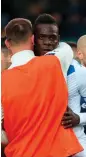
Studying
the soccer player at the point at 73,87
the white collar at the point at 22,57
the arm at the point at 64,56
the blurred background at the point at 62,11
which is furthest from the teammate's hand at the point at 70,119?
the blurred background at the point at 62,11

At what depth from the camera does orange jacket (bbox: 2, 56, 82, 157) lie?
210cm

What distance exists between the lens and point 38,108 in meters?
2.10

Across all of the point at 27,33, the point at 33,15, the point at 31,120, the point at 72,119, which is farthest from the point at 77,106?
the point at 33,15

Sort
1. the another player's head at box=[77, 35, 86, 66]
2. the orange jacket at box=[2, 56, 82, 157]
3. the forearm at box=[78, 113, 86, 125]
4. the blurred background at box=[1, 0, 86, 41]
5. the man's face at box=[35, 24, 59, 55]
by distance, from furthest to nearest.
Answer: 1. the blurred background at box=[1, 0, 86, 41]
2. the another player's head at box=[77, 35, 86, 66]
3. the man's face at box=[35, 24, 59, 55]
4. the forearm at box=[78, 113, 86, 125]
5. the orange jacket at box=[2, 56, 82, 157]

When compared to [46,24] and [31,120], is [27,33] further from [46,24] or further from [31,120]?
[31,120]

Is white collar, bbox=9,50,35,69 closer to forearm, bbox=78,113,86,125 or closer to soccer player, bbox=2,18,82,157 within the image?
soccer player, bbox=2,18,82,157

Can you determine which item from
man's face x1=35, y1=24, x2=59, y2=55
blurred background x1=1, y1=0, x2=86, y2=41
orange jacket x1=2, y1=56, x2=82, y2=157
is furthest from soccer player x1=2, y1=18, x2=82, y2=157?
blurred background x1=1, y1=0, x2=86, y2=41

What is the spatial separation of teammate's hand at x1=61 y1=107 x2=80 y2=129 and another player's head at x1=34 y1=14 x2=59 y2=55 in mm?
387

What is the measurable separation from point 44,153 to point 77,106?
0.31 metres

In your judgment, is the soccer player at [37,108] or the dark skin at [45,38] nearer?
the soccer player at [37,108]

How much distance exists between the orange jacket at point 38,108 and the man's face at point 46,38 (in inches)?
8.3

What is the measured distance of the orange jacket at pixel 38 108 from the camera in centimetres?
210

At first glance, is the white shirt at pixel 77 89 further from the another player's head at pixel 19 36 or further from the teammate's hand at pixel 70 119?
the another player's head at pixel 19 36

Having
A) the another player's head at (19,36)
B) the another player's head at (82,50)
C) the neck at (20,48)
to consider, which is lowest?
the another player's head at (82,50)
